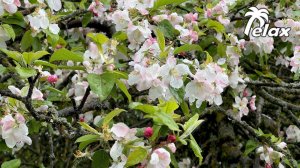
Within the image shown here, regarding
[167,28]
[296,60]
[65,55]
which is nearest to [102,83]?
[65,55]

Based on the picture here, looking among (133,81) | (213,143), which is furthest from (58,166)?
(133,81)

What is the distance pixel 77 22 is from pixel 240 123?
129cm

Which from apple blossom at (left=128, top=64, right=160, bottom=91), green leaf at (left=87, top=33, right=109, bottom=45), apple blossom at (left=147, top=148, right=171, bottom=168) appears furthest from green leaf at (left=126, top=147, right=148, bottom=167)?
green leaf at (left=87, top=33, right=109, bottom=45)

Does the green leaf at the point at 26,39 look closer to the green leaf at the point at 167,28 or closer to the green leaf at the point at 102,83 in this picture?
the green leaf at the point at 167,28

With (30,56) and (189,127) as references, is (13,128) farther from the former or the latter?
(189,127)

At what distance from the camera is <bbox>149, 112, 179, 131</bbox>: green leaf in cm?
162

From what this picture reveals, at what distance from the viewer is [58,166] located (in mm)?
4887

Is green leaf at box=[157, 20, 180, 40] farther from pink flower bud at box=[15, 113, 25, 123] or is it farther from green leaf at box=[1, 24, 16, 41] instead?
pink flower bud at box=[15, 113, 25, 123]

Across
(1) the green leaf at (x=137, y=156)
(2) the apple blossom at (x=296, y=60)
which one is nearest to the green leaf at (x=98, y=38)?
(1) the green leaf at (x=137, y=156)

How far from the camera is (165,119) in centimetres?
164

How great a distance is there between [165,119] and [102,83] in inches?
13.3

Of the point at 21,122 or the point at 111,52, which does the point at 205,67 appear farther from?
the point at 21,122

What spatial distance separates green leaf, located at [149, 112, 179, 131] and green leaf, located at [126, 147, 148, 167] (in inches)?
3.8

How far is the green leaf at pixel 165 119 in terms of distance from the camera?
5.32 feet
